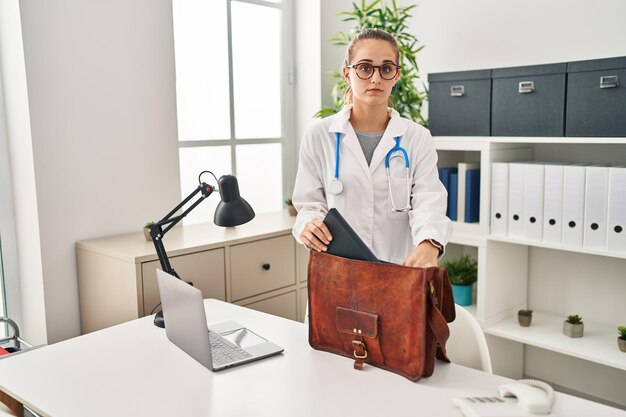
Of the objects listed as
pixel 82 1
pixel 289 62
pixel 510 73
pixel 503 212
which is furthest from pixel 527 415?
pixel 289 62

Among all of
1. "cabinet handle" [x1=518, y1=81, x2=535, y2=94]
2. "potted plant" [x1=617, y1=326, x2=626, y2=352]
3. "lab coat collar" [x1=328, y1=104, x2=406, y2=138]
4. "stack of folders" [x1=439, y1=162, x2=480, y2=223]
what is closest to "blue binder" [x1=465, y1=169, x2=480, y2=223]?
"stack of folders" [x1=439, y1=162, x2=480, y2=223]

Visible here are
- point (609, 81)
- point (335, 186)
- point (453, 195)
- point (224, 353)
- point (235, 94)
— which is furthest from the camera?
point (235, 94)

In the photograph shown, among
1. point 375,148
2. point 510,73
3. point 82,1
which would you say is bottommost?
point 375,148

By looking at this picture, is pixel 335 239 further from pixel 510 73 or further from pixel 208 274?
pixel 510 73

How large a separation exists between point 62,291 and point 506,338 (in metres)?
2.05

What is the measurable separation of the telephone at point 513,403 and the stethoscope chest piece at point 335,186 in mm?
775

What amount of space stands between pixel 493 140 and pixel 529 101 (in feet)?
0.74

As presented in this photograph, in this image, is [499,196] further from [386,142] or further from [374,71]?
[374,71]

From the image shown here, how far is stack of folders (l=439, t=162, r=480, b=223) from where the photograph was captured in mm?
2916

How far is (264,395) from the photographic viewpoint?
1.42 meters

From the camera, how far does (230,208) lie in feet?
5.91

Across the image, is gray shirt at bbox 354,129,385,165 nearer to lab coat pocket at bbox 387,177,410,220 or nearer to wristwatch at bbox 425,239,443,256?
lab coat pocket at bbox 387,177,410,220

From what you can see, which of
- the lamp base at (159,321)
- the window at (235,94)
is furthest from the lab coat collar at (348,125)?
the window at (235,94)

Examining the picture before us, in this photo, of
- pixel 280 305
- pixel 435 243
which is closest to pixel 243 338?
pixel 435 243
